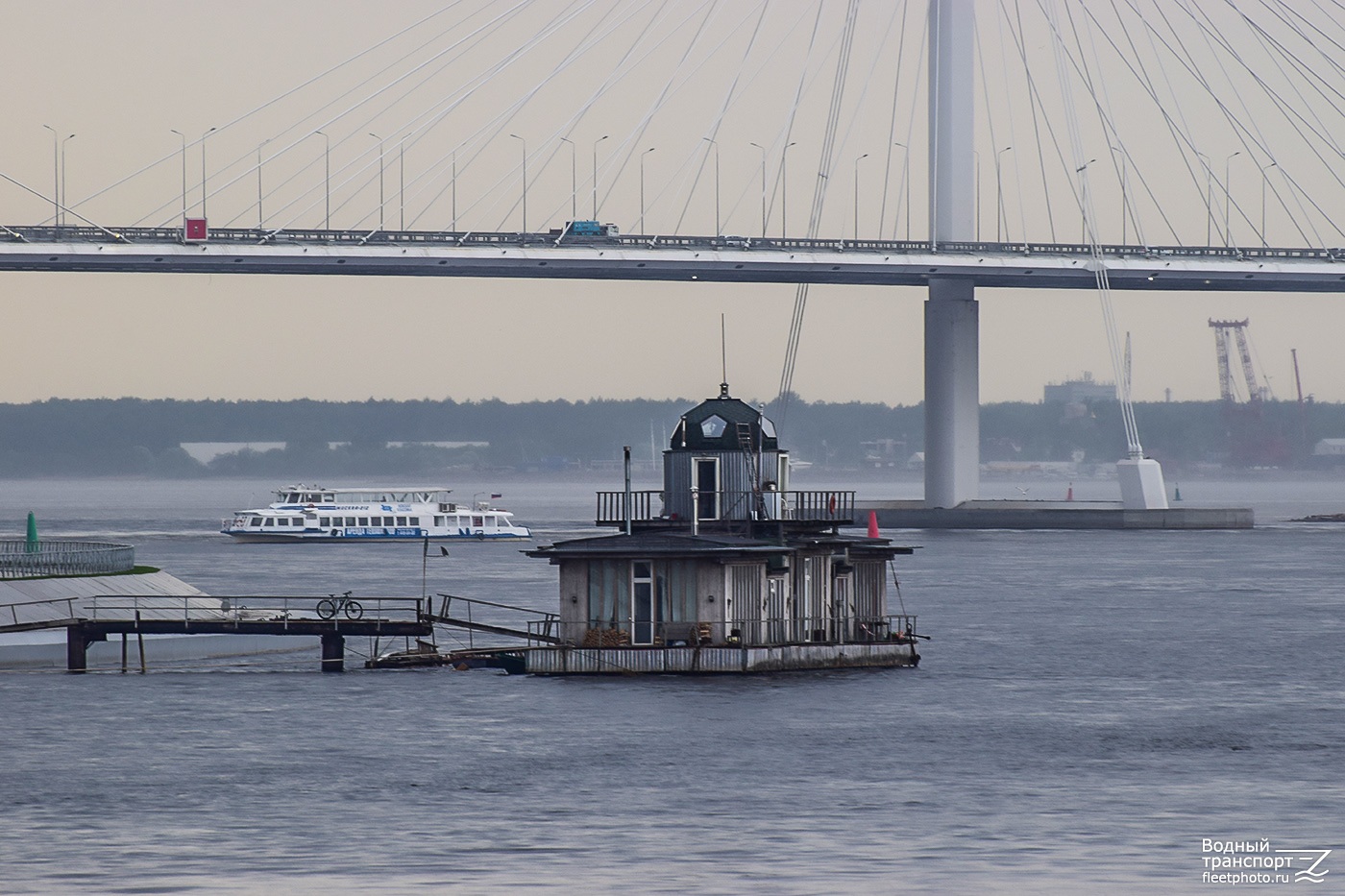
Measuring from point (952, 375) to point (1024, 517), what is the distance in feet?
41.0

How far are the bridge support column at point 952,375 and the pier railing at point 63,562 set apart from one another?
68.7 m

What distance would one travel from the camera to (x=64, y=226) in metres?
106

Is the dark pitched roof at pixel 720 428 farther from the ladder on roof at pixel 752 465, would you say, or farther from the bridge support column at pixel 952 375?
the bridge support column at pixel 952 375

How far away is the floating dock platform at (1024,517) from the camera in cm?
12506

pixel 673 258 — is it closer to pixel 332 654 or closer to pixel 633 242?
pixel 633 242

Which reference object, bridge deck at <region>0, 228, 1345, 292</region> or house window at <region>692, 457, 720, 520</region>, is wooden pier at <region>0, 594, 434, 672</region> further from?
bridge deck at <region>0, 228, 1345, 292</region>

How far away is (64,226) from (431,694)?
67.9 meters

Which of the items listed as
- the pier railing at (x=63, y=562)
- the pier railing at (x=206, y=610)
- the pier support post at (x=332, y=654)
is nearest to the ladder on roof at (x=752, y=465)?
the pier railing at (x=206, y=610)

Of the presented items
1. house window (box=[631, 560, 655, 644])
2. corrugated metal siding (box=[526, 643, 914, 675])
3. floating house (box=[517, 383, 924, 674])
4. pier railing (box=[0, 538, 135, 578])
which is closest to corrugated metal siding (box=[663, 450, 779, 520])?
floating house (box=[517, 383, 924, 674])

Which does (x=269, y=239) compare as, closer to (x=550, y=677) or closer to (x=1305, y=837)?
(x=550, y=677)

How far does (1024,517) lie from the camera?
128m

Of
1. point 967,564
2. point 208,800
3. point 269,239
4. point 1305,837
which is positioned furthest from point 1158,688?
point 269,239

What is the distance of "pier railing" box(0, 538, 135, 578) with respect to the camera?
52562 millimetres

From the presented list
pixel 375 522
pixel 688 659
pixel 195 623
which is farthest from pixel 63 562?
pixel 375 522
